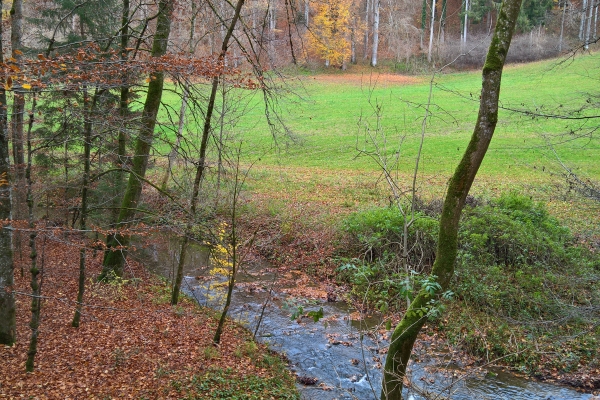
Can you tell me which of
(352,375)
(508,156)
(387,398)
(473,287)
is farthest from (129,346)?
(508,156)

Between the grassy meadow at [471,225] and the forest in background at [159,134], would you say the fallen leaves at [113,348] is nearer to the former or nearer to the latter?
the forest in background at [159,134]

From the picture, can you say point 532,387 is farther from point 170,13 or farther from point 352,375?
point 170,13

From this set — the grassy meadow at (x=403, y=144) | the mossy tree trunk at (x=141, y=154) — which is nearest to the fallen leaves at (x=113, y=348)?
the mossy tree trunk at (x=141, y=154)

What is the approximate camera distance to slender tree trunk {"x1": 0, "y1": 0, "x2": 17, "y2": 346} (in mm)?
6336

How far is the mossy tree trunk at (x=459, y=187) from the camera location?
495 centimetres

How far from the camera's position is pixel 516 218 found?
1237 cm

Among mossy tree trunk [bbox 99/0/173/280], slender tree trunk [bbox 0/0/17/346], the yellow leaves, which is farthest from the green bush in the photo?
slender tree trunk [bbox 0/0/17/346]

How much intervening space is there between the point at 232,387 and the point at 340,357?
251cm

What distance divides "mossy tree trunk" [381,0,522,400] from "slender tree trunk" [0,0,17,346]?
5103mm

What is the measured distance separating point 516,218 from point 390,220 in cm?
330

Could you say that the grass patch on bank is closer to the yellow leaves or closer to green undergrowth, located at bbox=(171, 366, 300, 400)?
green undergrowth, located at bbox=(171, 366, 300, 400)

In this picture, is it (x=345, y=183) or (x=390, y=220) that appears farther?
(x=345, y=183)

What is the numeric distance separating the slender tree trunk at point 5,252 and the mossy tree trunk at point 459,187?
5.10m

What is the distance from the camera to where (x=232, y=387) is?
716 cm
